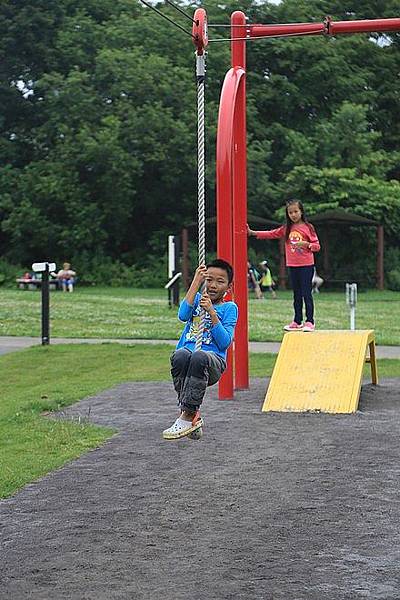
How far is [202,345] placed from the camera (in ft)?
25.1

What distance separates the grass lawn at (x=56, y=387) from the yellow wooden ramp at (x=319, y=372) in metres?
2.07

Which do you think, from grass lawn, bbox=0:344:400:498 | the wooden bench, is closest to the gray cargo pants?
grass lawn, bbox=0:344:400:498

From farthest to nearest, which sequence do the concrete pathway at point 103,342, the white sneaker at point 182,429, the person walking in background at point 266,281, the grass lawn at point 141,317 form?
the person walking in background at point 266,281 → the grass lawn at point 141,317 → the concrete pathway at point 103,342 → the white sneaker at point 182,429

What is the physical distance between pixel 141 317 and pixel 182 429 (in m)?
15.9

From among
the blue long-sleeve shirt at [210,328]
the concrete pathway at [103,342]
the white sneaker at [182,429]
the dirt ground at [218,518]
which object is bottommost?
the dirt ground at [218,518]

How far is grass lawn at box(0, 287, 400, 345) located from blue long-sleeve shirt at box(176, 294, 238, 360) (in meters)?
10.6

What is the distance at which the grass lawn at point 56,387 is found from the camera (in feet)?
27.9

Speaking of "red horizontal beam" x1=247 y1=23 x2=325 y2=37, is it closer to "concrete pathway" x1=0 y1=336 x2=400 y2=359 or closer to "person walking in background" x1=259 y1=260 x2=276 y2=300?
"concrete pathway" x1=0 y1=336 x2=400 y2=359

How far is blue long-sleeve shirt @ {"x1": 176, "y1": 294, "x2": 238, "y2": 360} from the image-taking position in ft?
24.8

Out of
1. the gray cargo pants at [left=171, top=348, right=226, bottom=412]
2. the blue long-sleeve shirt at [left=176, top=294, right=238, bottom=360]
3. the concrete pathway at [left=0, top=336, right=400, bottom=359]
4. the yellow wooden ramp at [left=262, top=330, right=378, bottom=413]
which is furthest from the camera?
the concrete pathway at [left=0, top=336, right=400, bottom=359]

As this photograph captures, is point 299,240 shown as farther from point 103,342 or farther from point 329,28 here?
point 103,342

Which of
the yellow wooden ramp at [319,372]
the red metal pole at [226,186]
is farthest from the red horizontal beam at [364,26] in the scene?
the yellow wooden ramp at [319,372]

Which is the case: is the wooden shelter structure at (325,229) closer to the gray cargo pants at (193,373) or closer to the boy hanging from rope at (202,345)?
the boy hanging from rope at (202,345)

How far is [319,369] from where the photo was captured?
11586 millimetres
